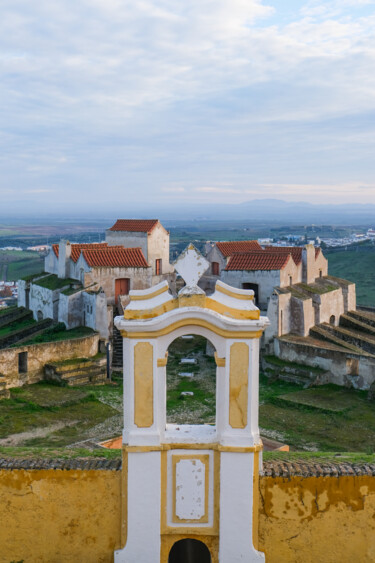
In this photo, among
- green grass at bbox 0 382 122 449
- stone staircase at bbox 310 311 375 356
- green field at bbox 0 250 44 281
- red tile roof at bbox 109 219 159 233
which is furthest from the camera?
green field at bbox 0 250 44 281

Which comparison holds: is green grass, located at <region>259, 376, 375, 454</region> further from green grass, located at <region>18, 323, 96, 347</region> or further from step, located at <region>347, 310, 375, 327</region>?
step, located at <region>347, 310, 375, 327</region>

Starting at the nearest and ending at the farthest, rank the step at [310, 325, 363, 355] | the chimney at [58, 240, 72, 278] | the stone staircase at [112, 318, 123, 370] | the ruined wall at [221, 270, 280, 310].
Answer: the step at [310, 325, 363, 355]
the stone staircase at [112, 318, 123, 370]
the ruined wall at [221, 270, 280, 310]
the chimney at [58, 240, 72, 278]

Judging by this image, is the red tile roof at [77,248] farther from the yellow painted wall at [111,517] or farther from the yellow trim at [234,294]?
the yellow painted wall at [111,517]

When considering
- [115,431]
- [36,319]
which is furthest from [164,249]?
[115,431]

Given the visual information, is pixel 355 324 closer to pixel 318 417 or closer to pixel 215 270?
pixel 215 270

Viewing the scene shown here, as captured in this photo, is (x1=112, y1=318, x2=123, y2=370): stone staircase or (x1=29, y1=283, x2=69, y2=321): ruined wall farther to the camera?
(x1=29, y1=283, x2=69, y2=321): ruined wall

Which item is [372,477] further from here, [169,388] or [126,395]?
[169,388]

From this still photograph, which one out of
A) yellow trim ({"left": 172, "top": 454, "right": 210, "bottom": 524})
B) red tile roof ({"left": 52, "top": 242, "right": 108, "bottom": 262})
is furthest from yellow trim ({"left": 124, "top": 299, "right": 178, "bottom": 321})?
red tile roof ({"left": 52, "top": 242, "right": 108, "bottom": 262})

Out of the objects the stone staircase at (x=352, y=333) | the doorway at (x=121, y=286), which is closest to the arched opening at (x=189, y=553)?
the stone staircase at (x=352, y=333)
